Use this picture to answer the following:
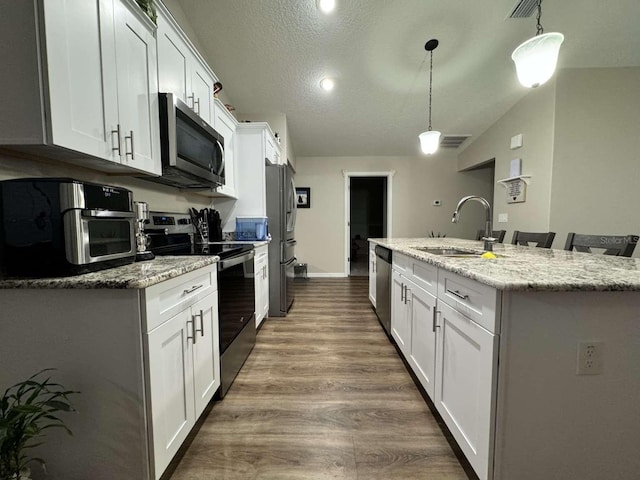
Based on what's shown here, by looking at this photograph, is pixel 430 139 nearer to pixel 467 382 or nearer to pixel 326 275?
pixel 467 382

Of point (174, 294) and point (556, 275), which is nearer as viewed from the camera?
point (556, 275)

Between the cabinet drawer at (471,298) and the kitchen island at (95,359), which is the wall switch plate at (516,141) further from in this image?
the kitchen island at (95,359)

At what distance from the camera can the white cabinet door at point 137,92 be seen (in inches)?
49.2

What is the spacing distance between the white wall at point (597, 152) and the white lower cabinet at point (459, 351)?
2.86 m

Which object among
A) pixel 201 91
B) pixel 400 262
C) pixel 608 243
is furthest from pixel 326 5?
pixel 608 243

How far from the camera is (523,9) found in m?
2.51

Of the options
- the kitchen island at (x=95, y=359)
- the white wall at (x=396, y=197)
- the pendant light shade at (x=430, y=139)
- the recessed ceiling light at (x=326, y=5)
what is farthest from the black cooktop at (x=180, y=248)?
the white wall at (x=396, y=197)

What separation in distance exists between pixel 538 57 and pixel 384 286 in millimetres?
2047

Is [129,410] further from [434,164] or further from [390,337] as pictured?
[434,164]

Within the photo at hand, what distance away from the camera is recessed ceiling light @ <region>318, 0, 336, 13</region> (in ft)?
7.75

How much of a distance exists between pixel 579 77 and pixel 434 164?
2.33m

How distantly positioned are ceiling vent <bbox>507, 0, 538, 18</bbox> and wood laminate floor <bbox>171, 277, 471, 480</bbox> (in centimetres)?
337

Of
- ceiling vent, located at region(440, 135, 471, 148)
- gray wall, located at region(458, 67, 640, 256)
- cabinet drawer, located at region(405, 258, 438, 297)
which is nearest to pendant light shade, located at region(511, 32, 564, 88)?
cabinet drawer, located at region(405, 258, 438, 297)

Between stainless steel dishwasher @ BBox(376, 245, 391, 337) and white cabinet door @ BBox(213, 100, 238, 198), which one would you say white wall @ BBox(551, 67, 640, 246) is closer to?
stainless steel dishwasher @ BBox(376, 245, 391, 337)
